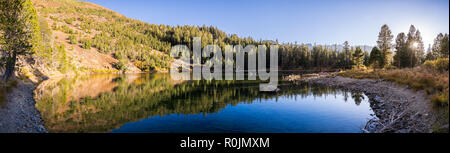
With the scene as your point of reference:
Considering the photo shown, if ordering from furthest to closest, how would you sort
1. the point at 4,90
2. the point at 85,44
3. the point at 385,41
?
the point at 85,44 < the point at 385,41 < the point at 4,90

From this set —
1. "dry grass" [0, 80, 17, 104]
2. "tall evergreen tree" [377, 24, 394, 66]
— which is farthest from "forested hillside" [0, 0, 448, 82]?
"dry grass" [0, 80, 17, 104]

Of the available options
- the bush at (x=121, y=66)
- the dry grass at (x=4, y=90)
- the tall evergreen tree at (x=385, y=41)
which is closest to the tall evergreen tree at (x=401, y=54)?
the tall evergreen tree at (x=385, y=41)

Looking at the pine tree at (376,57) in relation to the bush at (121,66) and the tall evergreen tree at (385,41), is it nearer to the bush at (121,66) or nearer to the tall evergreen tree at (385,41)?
the tall evergreen tree at (385,41)

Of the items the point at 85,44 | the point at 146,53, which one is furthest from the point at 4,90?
the point at 146,53

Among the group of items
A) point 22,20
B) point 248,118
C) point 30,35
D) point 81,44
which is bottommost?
point 248,118

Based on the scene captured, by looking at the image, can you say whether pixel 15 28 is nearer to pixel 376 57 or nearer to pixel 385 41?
pixel 376 57

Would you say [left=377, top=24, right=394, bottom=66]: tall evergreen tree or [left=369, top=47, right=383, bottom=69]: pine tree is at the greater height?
[left=377, top=24, right=394, bottom=66]: tall evergreen tree

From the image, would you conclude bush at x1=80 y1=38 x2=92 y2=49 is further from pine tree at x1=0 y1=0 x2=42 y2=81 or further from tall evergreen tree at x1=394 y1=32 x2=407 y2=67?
tall evergreen tree at x1=394 y1=32 x2=407 y2=67
